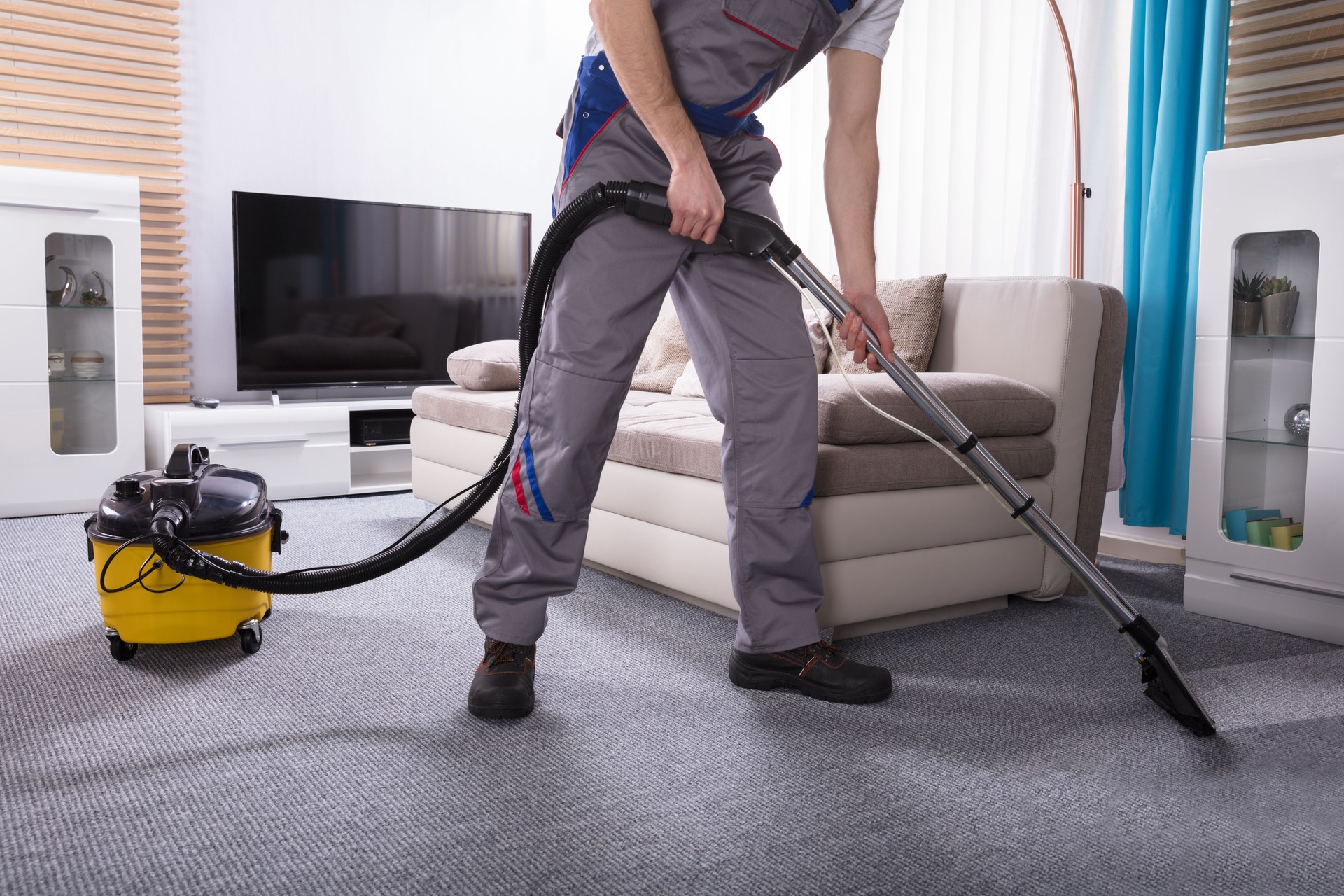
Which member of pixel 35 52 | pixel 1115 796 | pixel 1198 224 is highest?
pixel 35 52

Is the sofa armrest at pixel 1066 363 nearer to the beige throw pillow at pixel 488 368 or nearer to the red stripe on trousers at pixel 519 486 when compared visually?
the red stripe on trousers at pixel 519 486

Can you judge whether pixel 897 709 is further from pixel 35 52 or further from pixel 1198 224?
pixel 35 52

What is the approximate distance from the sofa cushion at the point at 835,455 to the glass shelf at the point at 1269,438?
40cm

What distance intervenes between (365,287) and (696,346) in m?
2.73

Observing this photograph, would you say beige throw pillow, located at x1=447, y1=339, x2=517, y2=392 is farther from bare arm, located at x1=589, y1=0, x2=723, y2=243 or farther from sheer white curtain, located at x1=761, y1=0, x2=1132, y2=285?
bare arm, located at x1=589, y1=0, x2=723, y2=243

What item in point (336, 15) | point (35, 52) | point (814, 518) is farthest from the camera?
A: point (336, 15)

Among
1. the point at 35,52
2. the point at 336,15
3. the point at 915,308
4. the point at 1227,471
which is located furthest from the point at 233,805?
the point at 336,15

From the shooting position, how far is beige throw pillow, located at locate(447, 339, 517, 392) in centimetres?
296

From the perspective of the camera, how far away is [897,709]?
1.56m

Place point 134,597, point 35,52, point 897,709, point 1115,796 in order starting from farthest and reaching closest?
point 35,52 < point 134,597 < point 897,709 < point 1115,796

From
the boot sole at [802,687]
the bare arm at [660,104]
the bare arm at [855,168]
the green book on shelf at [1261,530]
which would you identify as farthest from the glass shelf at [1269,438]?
the bare arm at [660,104]

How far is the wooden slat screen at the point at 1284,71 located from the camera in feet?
7.96

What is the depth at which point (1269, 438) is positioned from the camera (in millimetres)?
2145

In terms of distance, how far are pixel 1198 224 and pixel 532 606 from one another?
6.37 feet
